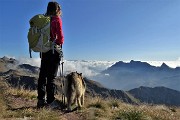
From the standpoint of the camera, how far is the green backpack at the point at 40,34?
11.1 metres

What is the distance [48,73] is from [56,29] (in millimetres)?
1500

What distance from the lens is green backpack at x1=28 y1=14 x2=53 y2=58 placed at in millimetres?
11055

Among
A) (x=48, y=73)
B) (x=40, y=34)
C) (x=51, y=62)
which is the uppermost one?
(x=40, y=34)

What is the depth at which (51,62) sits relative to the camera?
1141 centimetres

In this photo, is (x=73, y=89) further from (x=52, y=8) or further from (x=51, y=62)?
(x=52, y=8)

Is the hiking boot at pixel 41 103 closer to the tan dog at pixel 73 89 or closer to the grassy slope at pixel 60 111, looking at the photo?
the grassy slope at pixel 60 111

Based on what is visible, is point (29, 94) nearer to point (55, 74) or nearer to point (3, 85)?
point (3, 85)

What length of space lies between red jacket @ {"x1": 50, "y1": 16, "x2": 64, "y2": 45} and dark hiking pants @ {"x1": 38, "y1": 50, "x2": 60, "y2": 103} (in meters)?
0.47

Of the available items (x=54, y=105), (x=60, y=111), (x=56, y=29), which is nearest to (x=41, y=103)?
(x=54, y=105)

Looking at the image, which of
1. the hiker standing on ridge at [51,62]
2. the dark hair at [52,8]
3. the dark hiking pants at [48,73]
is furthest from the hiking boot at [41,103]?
the dark hair at [52,8]

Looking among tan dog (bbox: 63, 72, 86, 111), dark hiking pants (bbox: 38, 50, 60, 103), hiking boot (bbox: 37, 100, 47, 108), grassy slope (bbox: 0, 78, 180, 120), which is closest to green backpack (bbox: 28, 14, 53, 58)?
dark hiking pants (bbox: 38, 50, 60, 103)

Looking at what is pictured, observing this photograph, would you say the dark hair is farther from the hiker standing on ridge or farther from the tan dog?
the tan dog

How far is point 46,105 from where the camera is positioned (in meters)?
11.5

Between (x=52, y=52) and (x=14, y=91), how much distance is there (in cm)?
369
